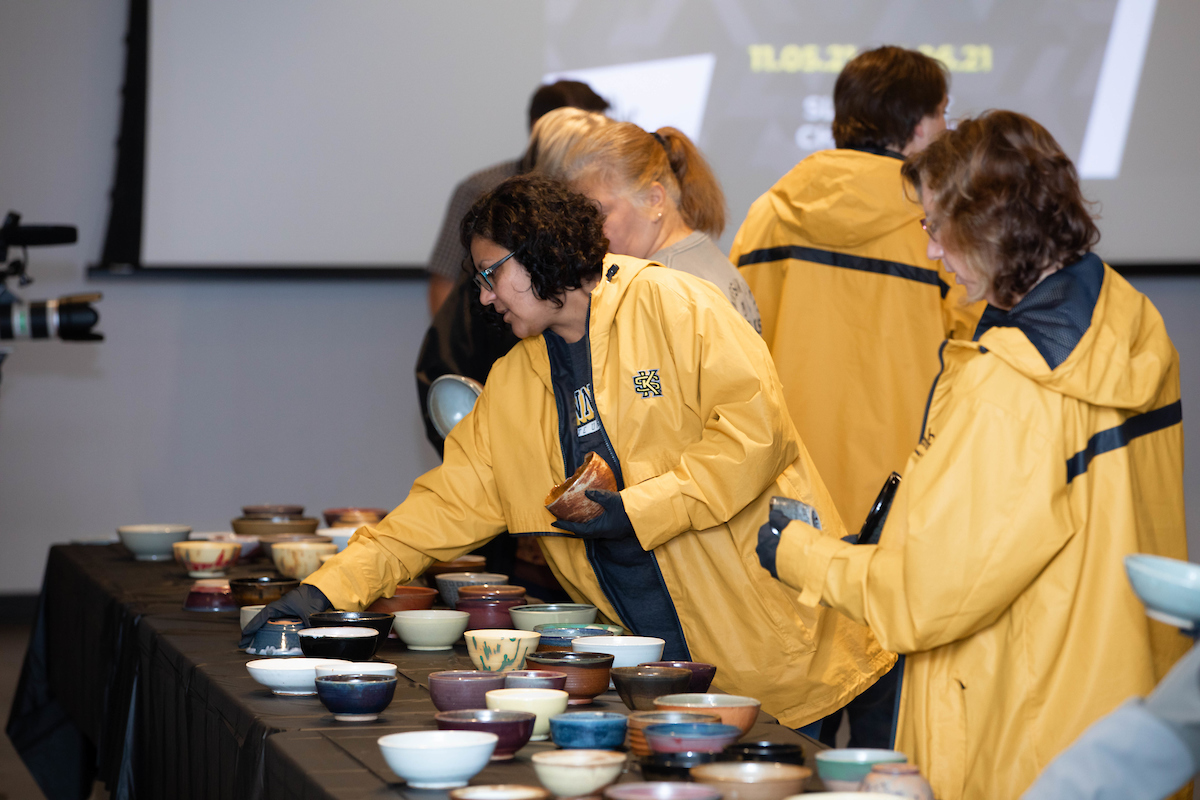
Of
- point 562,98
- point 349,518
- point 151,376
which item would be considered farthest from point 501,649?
point 151,376

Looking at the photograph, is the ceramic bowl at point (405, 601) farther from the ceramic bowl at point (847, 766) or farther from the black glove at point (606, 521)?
the ceramic bowl at point (847, 766)

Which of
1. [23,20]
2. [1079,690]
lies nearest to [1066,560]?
[1079,690]

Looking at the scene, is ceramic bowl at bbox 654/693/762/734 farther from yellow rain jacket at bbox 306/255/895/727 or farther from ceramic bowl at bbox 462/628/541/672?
yellow rain jacket at bbox 306/255/895/727

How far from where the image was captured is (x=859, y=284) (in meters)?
2.67

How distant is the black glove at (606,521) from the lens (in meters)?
1.71

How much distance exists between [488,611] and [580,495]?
0.75 feet

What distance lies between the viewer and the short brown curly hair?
1.30m

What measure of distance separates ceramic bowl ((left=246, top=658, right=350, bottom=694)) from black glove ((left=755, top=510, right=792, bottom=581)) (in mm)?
542

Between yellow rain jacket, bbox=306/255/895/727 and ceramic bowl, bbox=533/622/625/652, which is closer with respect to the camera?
ceramic bowl, bbox=533/622/625/652

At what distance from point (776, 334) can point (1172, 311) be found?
2917 mm

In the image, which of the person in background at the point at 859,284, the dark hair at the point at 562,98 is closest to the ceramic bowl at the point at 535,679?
the person in background at the point at 859,284

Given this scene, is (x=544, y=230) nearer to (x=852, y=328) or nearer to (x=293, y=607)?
(x=293, y=607)

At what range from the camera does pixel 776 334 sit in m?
2.74

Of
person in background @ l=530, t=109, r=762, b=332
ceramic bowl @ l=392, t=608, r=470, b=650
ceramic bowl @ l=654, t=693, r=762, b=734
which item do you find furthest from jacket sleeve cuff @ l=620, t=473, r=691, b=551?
person in background @ l=530, t=109, r=762, b=332
